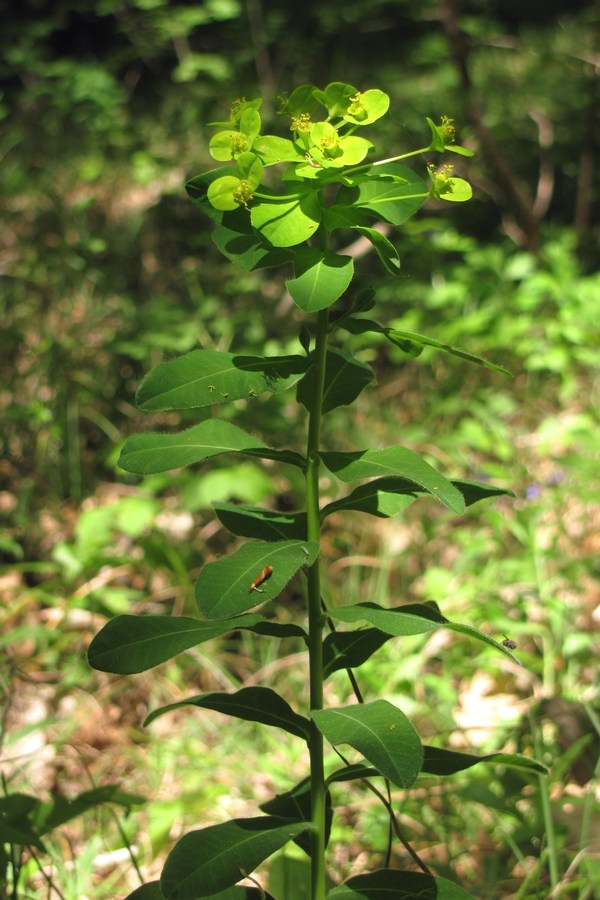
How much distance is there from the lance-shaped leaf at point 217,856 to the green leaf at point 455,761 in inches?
6.2

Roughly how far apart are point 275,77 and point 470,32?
3.47ft

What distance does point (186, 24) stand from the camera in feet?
13.9

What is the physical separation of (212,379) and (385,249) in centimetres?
23

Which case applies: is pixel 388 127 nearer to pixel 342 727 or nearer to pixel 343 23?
pixel 343 23

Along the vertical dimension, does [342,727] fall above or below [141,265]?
above

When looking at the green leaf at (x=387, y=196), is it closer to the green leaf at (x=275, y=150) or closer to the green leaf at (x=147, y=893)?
the green leaf at (x=275, y=150)

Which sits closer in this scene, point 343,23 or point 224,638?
point 224,638

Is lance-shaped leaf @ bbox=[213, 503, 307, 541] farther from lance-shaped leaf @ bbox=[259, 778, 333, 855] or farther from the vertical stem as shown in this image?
lance-shaped leaf @ bbox=[259, 778, 333, 855]

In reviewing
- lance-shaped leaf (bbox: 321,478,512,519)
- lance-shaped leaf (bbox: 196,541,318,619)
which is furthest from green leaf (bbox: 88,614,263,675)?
lance-shaped leaf (bbox: 321,478,512,519)

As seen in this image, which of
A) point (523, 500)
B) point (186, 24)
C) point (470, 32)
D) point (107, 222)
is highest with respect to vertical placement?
point (186, 24)

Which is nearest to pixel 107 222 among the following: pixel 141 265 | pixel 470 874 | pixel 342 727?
pixel 141 265

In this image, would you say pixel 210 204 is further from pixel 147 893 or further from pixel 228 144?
pixel 147 893

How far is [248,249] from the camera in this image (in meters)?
0.94

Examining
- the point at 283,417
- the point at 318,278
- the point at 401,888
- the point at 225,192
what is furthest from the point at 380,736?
the point at 283,417
